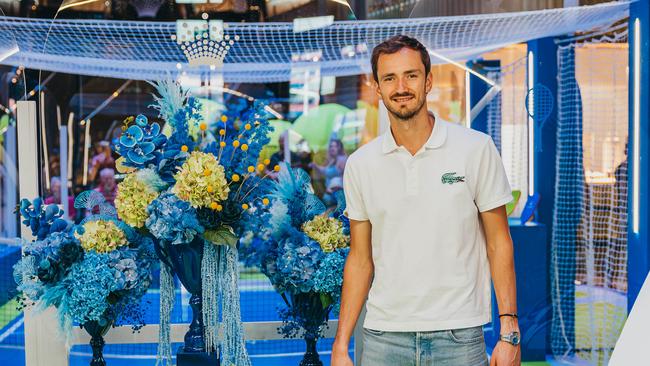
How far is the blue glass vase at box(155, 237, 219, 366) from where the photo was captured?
2869 mm

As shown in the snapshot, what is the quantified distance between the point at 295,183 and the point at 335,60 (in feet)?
5.09

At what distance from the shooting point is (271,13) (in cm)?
405

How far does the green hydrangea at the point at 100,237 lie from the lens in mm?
2852

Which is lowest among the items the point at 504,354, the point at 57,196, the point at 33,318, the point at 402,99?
the point at 33,318

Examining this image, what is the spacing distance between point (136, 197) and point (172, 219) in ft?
0.60

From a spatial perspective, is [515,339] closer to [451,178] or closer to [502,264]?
[502,264]

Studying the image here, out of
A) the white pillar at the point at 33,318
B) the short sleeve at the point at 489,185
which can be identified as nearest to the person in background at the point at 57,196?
the white pillar at the point at 33,318

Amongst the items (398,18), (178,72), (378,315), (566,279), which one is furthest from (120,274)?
(566,279)

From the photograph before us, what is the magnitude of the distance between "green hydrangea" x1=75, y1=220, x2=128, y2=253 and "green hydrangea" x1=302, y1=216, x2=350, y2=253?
0.67 metres

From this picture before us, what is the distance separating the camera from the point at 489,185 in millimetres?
2133

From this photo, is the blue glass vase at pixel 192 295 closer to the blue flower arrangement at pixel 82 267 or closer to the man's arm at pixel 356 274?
the blue flower arrangement at pixel 82 267

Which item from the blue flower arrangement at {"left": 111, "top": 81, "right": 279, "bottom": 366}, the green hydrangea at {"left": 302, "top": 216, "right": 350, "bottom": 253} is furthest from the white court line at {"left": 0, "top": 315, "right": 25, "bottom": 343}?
the green hydrangea at {"left": 302, "top": 216, "right": 350, "bottom": 253}

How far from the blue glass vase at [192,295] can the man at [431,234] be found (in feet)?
2.90

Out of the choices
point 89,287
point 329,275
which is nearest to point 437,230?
point 329,275
